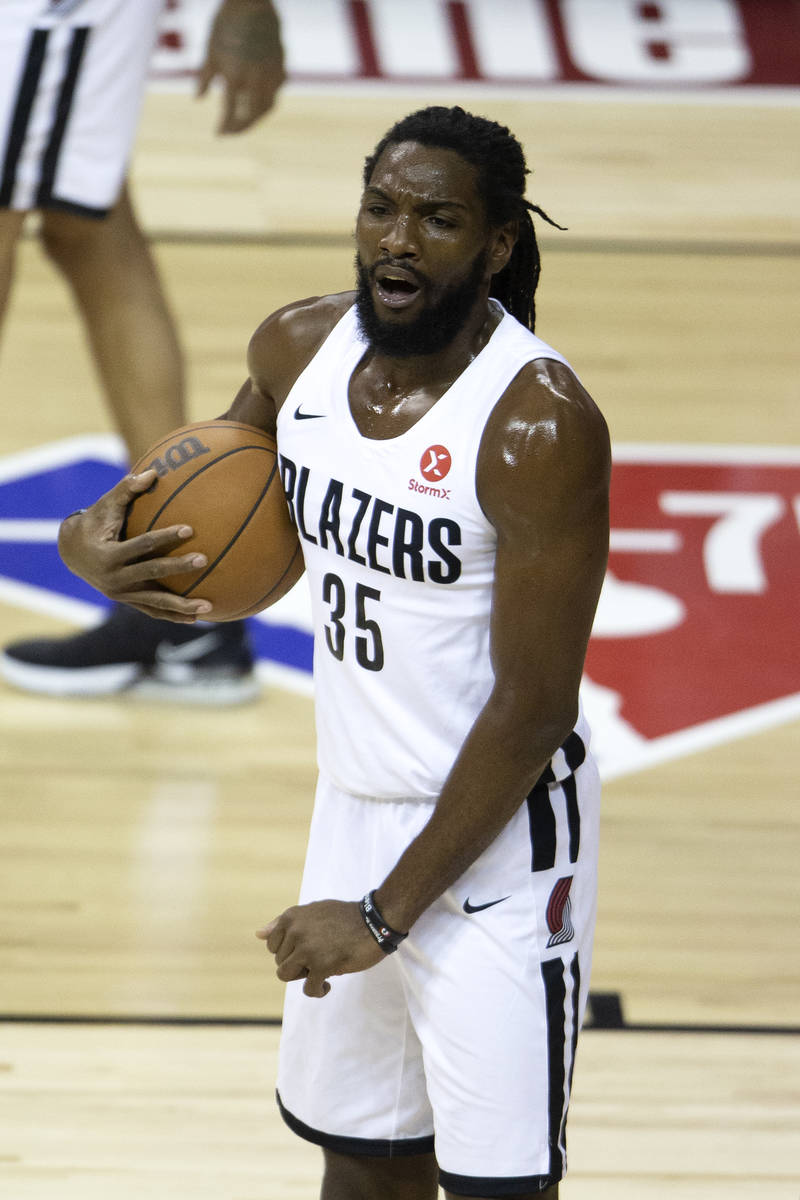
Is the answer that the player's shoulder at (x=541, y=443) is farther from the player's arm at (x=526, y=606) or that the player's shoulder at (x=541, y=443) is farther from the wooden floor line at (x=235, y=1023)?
the wooden floor line at (x=235, y=1023)

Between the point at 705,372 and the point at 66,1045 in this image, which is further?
the point at 705,372

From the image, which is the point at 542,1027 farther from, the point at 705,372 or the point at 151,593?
the point at 705,372

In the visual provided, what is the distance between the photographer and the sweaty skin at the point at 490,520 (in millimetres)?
1930

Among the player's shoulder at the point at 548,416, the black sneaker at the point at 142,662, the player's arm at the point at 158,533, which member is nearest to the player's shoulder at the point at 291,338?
the player's arm at the point at 158,533

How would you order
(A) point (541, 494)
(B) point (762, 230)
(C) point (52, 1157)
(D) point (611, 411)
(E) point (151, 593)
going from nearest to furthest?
(A) point (541, 494), (E) point (151, 593), (C) point (52, 1157), (D) point (611, 411), (B) point (762, 230)

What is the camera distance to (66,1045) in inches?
118

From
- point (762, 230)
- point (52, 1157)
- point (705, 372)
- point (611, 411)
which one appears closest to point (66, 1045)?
point (52, 1157)

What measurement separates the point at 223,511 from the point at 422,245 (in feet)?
1.49

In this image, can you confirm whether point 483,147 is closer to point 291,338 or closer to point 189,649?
point 291,338

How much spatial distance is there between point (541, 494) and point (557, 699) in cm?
22

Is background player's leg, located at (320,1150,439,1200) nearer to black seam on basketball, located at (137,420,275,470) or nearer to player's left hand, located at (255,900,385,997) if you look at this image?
player's left hand, located at (255,900,385,997)

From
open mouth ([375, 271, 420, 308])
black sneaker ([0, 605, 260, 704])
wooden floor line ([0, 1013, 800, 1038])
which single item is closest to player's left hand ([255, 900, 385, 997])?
open mouth ([375, 271, 420, 308])

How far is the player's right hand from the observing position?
Answer: 218 cm

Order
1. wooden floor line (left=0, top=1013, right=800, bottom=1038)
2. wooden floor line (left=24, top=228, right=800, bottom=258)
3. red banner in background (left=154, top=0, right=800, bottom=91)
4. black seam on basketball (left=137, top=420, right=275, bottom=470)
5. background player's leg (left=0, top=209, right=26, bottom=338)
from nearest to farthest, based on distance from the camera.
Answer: black seam on basketball (left=137, top=420, right=275, bottom=470) → wooden floor line (left=0, top=1013, right=800, bottom=1038) → background player's leg (left=0, top=209, right=26, bottom=338) → wooden floor line (left=24, top=228, right=800, bottom=258) → red banner in background (left=154, top=0, right=800, bottom=91)
